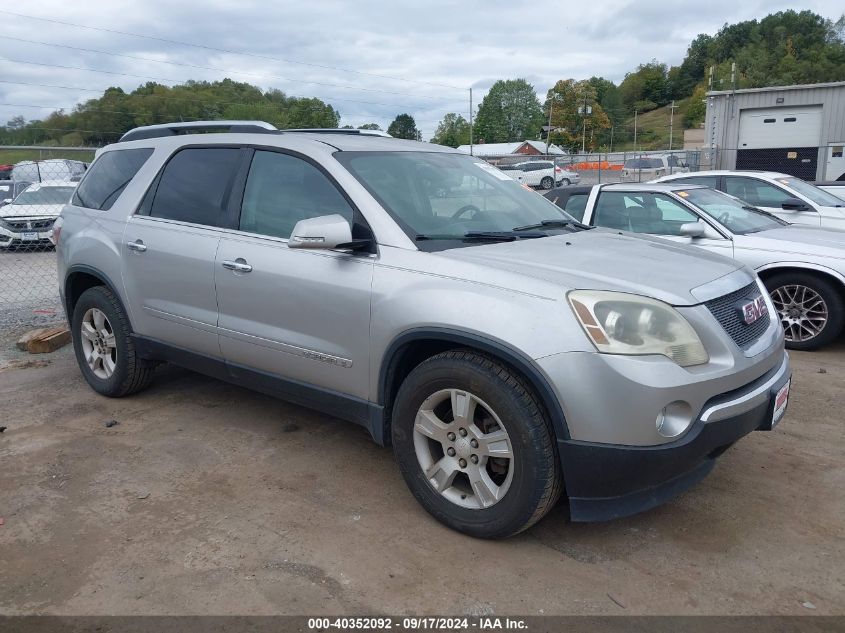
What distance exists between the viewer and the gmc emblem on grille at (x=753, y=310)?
10.7ft

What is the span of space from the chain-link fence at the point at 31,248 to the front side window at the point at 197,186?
3888 mm

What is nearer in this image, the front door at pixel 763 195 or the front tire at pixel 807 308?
the front tire at pixel 807 308

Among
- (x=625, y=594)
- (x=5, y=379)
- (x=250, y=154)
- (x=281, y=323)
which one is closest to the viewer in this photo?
(x=625, y=594)

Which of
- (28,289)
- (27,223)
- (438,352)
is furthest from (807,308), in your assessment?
(27,223)

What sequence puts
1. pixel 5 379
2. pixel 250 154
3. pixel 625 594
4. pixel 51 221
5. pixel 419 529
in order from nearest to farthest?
pixel 625 594 < pixel 419 529 < pixel 250 154 < pixel 5 379 < pixel 51 221

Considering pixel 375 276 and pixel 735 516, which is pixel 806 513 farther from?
pixel 375 276

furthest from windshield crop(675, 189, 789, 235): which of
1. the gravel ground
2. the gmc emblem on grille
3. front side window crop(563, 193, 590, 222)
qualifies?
the gravel ground

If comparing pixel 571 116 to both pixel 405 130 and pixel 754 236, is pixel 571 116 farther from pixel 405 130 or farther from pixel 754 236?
pixel 754 236

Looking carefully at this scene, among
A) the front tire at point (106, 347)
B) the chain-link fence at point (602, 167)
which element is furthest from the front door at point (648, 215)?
the chain-link fence at point (602, 167)

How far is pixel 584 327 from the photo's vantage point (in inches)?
111

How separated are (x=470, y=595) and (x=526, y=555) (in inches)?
15.6

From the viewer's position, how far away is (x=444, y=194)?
405 cm

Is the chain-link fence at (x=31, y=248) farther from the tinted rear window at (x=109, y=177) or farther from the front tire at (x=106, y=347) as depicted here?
the tinted rear window at (x=109, y=177)

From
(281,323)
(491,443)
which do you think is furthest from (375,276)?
(491,443)
